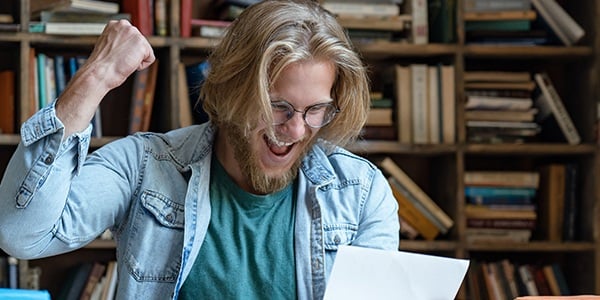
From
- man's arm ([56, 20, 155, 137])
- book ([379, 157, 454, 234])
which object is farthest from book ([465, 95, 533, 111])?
man's arm ([56, 20, 155, 137])

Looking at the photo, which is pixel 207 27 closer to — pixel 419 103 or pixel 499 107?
pixel 419 103

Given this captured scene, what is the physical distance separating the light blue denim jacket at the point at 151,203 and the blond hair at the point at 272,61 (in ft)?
Answer: 0.30

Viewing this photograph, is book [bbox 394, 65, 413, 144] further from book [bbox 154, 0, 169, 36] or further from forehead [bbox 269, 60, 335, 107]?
forehead [bbox 269, 60, 335, 107]

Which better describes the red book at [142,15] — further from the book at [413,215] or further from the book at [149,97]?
the book at [413,215]

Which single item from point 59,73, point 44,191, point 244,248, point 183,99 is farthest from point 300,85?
point 59,73

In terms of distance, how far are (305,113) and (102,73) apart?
0.35 metres

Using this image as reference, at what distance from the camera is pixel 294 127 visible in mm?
1519

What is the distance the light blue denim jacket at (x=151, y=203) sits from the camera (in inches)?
53.0

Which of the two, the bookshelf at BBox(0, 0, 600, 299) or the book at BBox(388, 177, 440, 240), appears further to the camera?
the book at BBox(388, 177, 440, 240)

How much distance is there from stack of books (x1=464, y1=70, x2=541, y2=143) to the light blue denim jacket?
4.52 ft

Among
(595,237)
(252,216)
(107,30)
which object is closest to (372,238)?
(252,216)

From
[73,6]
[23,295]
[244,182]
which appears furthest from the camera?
[73,6]

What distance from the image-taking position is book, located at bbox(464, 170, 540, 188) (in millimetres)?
3047

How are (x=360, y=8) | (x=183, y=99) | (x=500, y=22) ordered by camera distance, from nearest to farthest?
(x=183, y=99) → (x=360, y=8) → (x=500, y=22)
